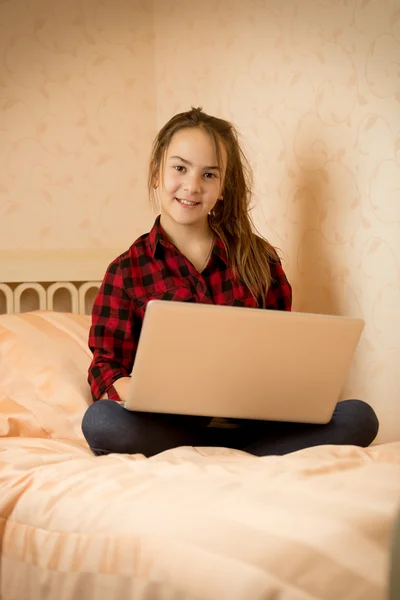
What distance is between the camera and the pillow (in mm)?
1662

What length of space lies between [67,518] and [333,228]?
1.07 metres

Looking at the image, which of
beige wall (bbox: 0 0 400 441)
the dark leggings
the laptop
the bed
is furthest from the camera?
beige wall (bbox: 0 0 400 441)

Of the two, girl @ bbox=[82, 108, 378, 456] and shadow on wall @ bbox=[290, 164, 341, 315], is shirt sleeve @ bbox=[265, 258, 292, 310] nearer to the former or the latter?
girl @ bbox=[82, 108, 378, 456]

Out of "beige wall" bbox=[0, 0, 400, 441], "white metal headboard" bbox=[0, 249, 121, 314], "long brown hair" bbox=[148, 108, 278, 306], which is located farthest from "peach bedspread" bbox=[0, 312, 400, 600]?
"white metal headboard" bbox=[0, 249, 121, 314]

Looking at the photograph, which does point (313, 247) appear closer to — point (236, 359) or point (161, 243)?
point (161, 243)

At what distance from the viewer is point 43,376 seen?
1746 millimetres

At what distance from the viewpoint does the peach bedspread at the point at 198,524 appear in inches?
33.2

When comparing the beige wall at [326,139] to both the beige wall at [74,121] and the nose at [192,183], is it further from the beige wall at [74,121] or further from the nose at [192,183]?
the nose at [192,183]

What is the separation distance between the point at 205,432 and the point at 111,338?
11.4 inches

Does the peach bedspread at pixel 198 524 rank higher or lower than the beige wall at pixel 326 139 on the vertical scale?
lower

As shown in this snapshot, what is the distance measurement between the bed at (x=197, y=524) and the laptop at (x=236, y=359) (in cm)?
9

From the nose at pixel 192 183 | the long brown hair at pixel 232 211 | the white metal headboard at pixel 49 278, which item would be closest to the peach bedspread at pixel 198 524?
the long brown hair at pixel 232 211

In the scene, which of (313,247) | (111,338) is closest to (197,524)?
(111,338)

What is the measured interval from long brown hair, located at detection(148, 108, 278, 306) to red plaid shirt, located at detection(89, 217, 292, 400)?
3 centimetres
